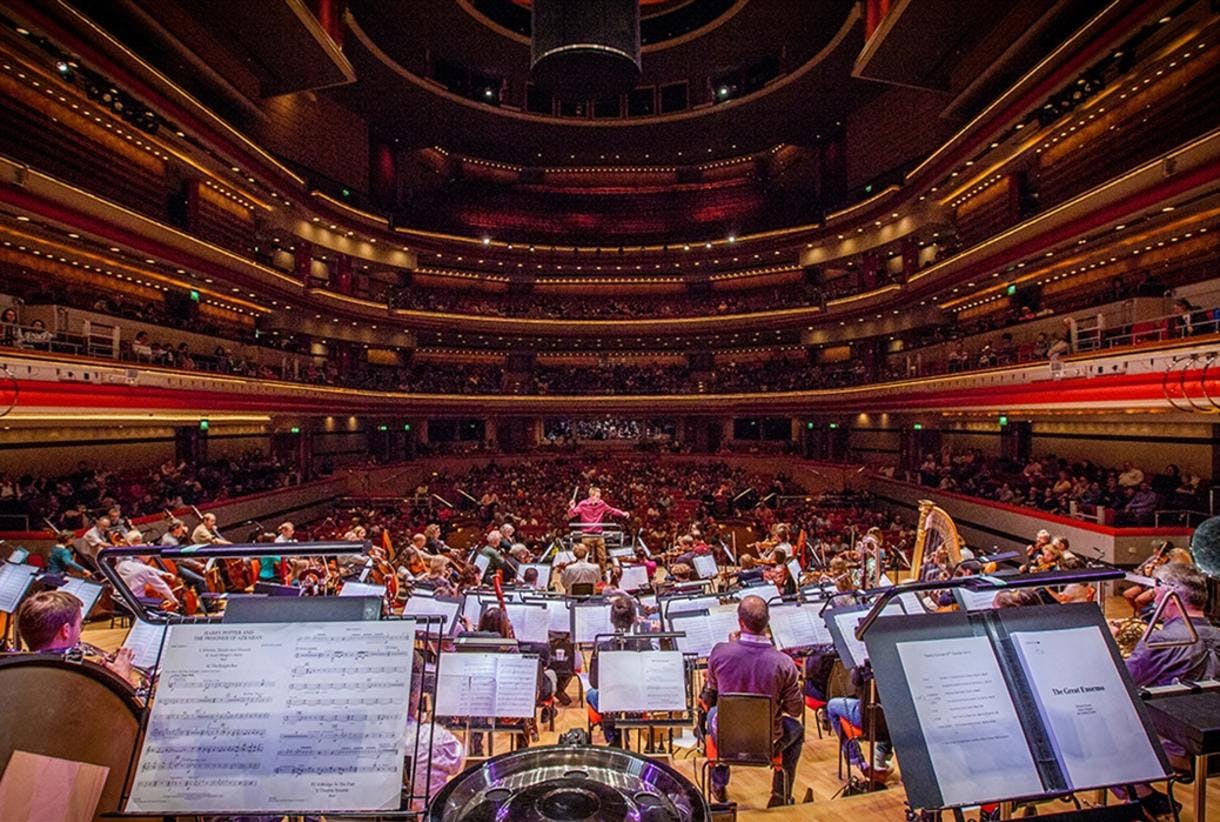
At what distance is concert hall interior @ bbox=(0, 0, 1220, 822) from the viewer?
2.28 metres

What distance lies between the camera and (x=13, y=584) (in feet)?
23.1

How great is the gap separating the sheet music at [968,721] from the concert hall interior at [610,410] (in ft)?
0.05

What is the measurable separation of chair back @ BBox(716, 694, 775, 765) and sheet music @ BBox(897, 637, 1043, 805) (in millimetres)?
2107

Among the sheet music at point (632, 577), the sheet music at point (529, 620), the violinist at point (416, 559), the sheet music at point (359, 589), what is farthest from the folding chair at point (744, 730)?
the violinist at point (416, 559)

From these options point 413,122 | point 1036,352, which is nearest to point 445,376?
point 413,122

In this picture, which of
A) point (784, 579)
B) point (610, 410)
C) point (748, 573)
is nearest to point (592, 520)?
point (748, 573)

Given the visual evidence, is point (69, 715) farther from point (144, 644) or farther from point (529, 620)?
point (529, 620)

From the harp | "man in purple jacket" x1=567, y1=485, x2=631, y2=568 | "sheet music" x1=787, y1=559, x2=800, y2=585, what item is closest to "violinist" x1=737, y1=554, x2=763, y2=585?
"sheet music" x1=787, y1=559, x2=800, y2=585

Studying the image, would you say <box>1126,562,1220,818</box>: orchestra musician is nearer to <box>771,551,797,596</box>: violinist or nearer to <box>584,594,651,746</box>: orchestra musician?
<box>584,594,651,746</box>: orchestra musician

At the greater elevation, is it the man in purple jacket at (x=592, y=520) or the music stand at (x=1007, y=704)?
the music stand at (x=1007, y=704)

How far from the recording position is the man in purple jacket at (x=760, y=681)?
14.7ft

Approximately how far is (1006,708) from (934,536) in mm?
10179

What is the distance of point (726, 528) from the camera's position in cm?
1919

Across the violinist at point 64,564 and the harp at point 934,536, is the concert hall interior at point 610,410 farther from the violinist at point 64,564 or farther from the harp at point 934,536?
the harp at point 934,536
